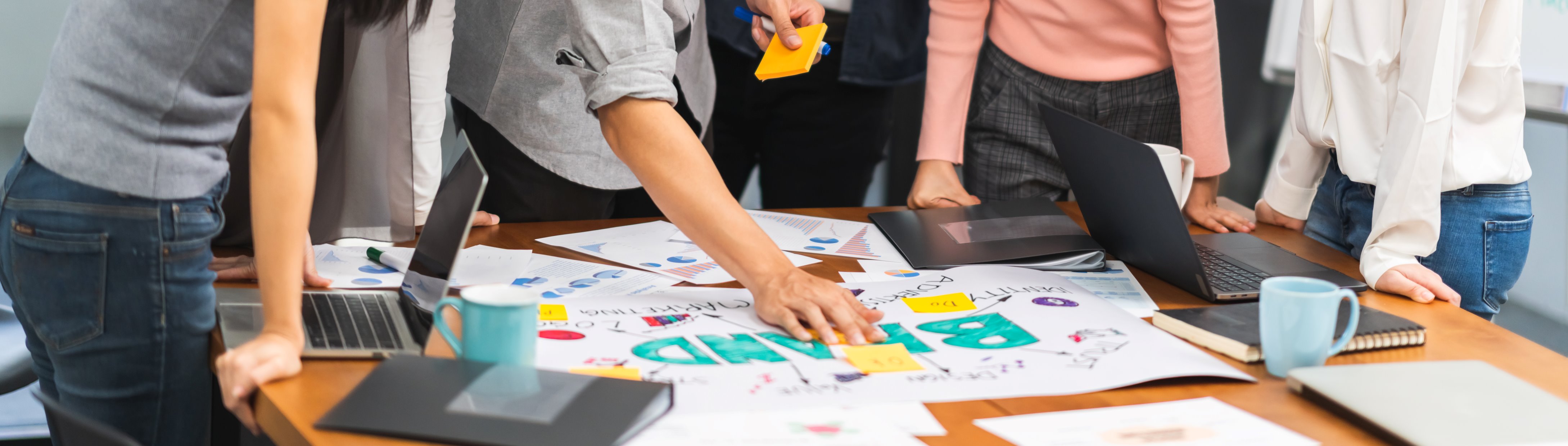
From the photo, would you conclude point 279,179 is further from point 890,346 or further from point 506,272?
point 890,346

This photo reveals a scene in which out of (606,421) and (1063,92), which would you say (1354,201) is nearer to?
(1063,92)

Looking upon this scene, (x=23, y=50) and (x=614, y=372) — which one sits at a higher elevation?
(x=23, y=50)

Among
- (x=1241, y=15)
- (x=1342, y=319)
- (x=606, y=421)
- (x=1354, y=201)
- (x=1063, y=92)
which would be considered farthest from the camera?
(x=1241, y=15)

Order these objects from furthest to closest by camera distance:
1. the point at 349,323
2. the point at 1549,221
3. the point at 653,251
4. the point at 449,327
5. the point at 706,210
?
the point at 1549,221 < the point at 653,251 < the point at 706,210 < the point at 349,323 < the point at 449,327

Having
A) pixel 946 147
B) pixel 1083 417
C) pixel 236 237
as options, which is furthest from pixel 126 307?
pixel 946 147

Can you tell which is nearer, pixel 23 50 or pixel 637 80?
pixel 637 80

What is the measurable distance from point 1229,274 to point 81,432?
110 cm

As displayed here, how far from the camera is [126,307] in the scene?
872mm

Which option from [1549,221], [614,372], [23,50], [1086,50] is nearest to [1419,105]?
[1086,50]

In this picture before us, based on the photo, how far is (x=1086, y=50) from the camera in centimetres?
161

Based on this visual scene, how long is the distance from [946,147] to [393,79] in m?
0.84

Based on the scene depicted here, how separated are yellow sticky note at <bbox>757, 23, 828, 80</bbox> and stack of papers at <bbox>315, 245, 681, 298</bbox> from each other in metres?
0.29

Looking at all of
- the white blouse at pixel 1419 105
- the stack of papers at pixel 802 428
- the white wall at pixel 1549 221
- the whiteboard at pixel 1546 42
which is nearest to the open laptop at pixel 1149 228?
the white blouse at pixel 1419 105

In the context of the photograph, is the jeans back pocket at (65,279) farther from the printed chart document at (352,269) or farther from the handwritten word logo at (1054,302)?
the handwritten word logo at (1054,302)
